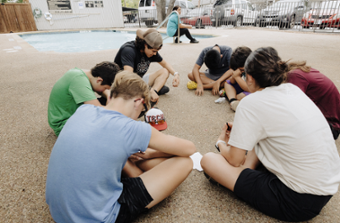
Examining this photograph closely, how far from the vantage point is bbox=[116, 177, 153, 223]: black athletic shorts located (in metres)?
1.23

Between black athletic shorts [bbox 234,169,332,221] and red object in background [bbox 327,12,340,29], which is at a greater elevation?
red object in background [bbox 327,12,340,29]

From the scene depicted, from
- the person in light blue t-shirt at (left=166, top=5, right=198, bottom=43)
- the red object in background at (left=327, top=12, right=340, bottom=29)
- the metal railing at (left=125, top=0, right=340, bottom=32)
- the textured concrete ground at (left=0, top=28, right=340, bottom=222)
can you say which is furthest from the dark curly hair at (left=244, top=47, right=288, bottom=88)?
A: the red object in background at (left=327, top=12, right=340, bottom=29)

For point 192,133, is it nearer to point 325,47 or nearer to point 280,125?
point 280,125

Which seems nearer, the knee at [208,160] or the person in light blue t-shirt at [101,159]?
the person in light blue t-shirt at [101,159]

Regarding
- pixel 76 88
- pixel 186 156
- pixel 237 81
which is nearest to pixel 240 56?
pixel 237 81

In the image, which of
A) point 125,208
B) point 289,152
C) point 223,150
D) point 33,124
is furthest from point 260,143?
point 33,124

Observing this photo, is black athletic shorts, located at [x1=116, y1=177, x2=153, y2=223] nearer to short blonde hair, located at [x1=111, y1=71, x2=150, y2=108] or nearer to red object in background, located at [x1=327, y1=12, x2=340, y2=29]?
short blonde hair, located at [x1=111, y1=71, x2=150, y2=108]

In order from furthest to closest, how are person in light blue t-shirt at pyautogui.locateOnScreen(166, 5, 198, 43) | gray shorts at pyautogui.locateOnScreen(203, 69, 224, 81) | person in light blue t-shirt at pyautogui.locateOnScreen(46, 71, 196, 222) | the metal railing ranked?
the metal railing
person in light blue t-shirt at pyautogui.locateOnScreen(166, 5, 198, 43)
gray shorts at pyautogui.locateOnScreen(203, 69, 224, 81)
person in light blue t-shirt at pyautogui.locateOnScreen(46, 71, 196, 222)

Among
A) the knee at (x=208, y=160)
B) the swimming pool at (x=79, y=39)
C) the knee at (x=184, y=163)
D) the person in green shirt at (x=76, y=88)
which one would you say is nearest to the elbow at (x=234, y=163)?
the knee at (x=208, y=160)

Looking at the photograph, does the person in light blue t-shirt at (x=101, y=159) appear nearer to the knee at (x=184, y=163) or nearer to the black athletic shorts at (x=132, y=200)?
the black athletic shorts at (x=132, y=200)

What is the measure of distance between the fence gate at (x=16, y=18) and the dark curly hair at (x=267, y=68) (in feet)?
63.1

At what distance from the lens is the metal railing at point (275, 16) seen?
456 inches

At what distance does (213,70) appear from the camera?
12.2ft

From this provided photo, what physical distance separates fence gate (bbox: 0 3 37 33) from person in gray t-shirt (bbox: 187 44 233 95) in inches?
685
